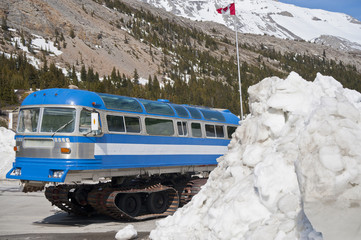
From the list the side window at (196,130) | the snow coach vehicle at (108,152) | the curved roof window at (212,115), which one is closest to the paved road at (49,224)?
the snow coach vehicle at (108,152)

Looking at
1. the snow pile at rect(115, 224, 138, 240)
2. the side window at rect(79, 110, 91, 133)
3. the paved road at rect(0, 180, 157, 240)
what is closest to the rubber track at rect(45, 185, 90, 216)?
the paved road at rect(0, 180, 157, 240)

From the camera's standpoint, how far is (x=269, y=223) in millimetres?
6074

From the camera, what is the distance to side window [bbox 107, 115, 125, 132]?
1243cm

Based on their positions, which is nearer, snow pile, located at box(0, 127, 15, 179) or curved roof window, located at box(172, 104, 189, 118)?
curved roof window, located at box(172, 104, 189, 118)

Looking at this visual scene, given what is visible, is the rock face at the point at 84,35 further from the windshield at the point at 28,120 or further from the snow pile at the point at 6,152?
the windshield at the point at 28,120

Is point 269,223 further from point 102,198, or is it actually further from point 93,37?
point 93,37

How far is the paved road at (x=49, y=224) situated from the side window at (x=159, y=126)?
3.32 meters

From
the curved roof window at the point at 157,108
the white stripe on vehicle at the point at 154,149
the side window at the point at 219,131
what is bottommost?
the white stripe on vehicle at the point at 154,149

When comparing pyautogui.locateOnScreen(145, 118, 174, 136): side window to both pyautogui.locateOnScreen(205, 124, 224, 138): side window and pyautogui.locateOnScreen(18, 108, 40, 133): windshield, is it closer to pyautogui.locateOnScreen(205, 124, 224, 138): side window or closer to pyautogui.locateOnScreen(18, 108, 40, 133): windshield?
pyautogui.locateOnScreen(205, 124, 224, 138): side window

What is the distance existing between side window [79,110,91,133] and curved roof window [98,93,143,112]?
2.94 ft

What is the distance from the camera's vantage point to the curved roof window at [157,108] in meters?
14.1

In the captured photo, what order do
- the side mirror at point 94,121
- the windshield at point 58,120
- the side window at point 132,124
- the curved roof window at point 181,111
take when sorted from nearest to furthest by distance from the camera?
the side mirror at point 94,121
the windshield at point 58,120
the side window at point 132,124
the curved roof window at point 181,111

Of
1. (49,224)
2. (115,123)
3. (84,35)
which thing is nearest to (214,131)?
(115,123)

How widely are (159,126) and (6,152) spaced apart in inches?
683
